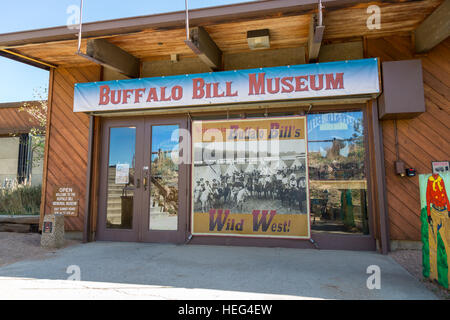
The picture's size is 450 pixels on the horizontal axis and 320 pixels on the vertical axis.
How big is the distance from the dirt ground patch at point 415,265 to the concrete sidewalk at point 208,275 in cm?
9

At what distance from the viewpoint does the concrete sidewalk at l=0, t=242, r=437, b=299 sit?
9.12ft

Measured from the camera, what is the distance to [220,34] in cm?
473

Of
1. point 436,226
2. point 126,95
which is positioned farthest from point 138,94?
point 436,226

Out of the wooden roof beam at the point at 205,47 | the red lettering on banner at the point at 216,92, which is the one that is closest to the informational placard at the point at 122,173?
the red lettering on banner at the point at 216,92

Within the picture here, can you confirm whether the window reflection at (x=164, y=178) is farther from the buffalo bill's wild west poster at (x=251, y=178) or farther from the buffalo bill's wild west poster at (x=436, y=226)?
the buffalo bill's wild west poster at (x=436, y=226)

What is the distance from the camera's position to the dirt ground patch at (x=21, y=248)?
429 centimetres

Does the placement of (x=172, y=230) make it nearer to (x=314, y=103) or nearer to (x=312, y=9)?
(x=314, y=103)

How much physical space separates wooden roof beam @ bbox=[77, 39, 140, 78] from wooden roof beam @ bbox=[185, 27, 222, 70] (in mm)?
1624

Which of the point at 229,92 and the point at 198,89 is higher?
the point at 198,89

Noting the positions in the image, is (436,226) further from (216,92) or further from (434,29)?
(216,92)

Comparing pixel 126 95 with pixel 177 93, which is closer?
pixel 177 93

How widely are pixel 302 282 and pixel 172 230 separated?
9.40 ft

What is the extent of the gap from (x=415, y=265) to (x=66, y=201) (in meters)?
6.29

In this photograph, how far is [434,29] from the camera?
4180mm
